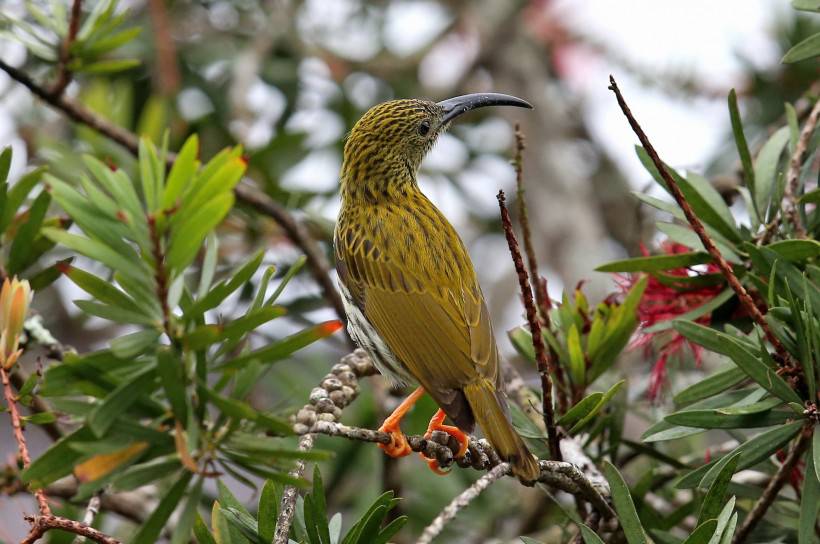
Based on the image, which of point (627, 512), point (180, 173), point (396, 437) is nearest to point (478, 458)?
point (396, 437)

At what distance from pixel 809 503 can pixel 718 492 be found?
189mm

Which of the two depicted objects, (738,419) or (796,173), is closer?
(738,419)

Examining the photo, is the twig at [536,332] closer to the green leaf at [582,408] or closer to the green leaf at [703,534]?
the green leaf at [582,408]

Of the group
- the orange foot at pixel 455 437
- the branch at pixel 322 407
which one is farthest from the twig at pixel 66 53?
the orange foot at pixel 455 437

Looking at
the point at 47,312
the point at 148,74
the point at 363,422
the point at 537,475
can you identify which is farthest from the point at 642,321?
the point at 148,74

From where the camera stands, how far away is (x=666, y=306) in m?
A: 3.09

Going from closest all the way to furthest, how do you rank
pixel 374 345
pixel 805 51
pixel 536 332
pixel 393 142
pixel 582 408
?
pixel 536 332 → pixel 582 408 → pixel 805 51 → pixel 374 345 → pixel 393 142

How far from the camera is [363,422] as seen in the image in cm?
404

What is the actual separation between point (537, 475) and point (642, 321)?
2.95 ft

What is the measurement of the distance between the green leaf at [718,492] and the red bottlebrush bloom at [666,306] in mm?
642

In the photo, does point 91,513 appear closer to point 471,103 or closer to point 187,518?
point 187,518

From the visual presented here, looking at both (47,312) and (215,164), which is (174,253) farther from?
(47,312)

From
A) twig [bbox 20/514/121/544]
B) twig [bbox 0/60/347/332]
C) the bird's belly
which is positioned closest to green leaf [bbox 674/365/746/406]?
the bird's belly

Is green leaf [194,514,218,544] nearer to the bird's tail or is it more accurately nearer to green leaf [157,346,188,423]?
green leaf [157,346,188,423]
